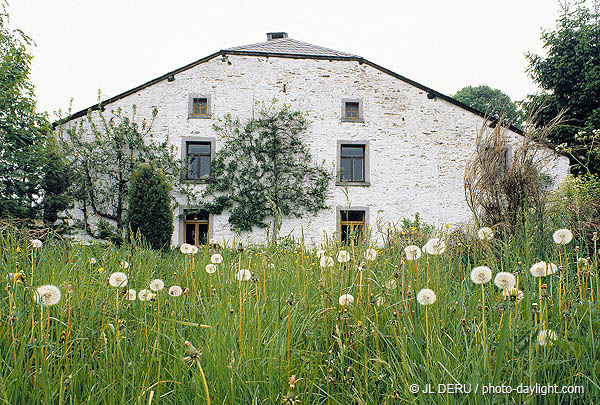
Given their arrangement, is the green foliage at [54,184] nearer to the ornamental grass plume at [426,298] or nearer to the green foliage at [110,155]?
the green foliage at [110,155]

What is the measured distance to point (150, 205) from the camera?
8.48 metres

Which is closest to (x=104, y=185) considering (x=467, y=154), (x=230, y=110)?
(x=230, y=110)

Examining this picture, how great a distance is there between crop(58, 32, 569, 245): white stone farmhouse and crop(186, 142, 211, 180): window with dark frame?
0.04 meters

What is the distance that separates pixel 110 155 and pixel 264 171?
17.6 ft

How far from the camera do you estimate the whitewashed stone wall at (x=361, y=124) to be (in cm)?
1348

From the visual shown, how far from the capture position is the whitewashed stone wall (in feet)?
44.2

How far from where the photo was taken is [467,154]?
13.9m

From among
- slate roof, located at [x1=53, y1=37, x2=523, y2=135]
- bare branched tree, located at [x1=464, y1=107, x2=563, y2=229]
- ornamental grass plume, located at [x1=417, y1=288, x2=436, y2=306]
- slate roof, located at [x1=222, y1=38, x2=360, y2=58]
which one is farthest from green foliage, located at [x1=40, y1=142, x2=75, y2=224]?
ornamental grass plume, located at [x1=417, y1=288, x2=436, y2=306]

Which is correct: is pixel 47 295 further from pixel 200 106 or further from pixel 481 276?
pixel 200 106

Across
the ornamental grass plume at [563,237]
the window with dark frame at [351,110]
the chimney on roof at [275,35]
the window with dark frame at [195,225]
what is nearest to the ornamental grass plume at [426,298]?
the ornamental grass plume at [563,237]

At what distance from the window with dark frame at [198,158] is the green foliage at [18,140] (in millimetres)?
4835

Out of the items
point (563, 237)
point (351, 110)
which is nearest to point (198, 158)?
A: point (351, 110)

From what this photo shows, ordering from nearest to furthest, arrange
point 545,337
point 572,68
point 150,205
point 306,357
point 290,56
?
point 545,337 → point 306,357 → point 150,205 → point 290,56 → point 572,68

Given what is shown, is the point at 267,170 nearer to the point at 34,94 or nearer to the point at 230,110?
the point at 230,110
